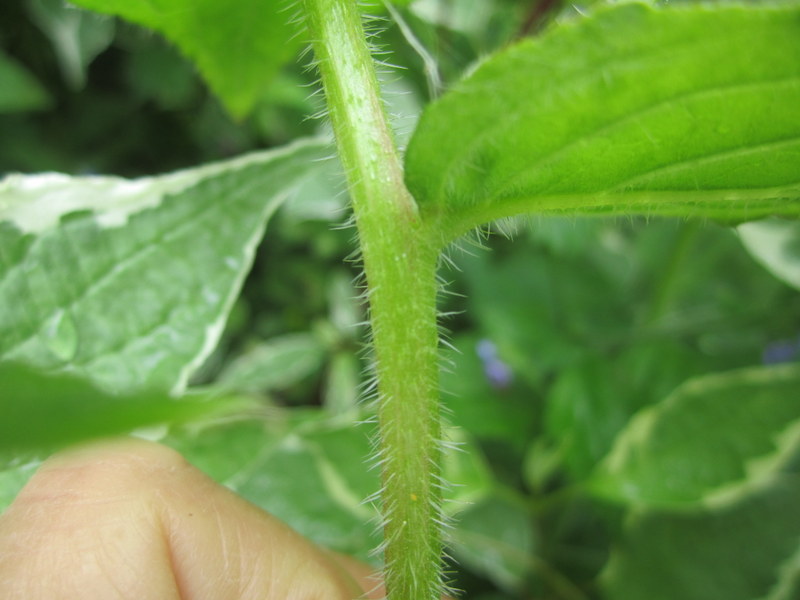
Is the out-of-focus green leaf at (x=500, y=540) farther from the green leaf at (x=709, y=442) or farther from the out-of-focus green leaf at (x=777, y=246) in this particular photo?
the out-of-focus green leaf at (x=777, y=246)

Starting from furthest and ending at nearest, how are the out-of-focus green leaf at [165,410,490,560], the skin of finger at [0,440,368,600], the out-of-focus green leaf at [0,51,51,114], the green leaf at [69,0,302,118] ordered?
1. the out-of-focus green leaf at [0,51,51,114]
2. the out-of-focus green leaf at [165,410,490,560]
3. the green leaf at [69,0,302,118]
4. the skin of finger at [0,440,368,600]

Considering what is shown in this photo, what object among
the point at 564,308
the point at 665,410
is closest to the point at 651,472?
the point at 665,410

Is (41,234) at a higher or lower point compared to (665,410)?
higher

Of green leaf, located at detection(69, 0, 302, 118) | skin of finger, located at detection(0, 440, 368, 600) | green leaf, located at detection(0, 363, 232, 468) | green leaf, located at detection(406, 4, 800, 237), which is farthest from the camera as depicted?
green leaf, located at detection(69, 0, 302, 118)

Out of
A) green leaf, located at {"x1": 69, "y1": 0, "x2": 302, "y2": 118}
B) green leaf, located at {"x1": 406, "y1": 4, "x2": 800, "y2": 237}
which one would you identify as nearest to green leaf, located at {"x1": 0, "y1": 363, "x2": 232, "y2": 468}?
green leaf, located at {"x1": 406, "y1": 4, "x2": 800, "y2": 237}

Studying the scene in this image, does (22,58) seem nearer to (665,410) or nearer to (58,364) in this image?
(58,364)

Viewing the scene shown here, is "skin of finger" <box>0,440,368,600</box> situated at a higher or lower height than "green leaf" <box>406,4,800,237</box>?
lower

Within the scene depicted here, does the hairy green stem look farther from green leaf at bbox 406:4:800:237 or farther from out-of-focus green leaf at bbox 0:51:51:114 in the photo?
out-of-focus green leaf at bbox 0:51:51:114

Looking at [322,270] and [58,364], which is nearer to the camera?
[58,364]
